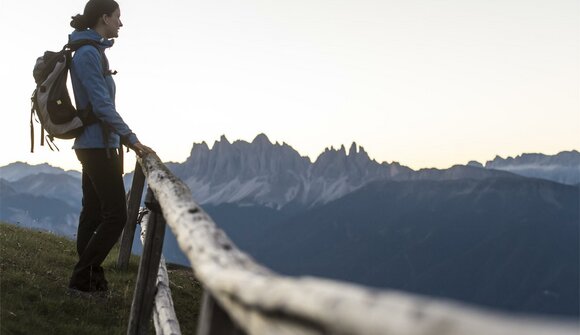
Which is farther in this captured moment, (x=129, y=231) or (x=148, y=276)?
(x=129, y=231)

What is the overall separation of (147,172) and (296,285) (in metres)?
4.93

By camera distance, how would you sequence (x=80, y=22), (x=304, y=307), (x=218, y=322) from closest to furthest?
(x=304, y=307)
(x=218, y=322)
(x=80, y=22)

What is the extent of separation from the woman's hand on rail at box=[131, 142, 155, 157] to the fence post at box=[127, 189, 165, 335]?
0.83 m

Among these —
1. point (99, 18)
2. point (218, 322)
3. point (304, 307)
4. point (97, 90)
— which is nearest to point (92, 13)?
point (99, 18)

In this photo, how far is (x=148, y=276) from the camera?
6.55 metres

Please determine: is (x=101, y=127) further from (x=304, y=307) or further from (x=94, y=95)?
(x=304, y=307)

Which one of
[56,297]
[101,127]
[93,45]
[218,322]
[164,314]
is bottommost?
[56,297]

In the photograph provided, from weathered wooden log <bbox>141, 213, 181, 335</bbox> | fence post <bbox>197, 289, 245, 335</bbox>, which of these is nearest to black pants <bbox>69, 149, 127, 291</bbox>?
weathered wooden log <bbox>141, 213, 181, 335</bbox>

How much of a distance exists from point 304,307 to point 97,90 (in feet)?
21.3

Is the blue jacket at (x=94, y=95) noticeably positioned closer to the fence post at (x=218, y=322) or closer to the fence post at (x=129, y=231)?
the fence post at (x=129, y=231)

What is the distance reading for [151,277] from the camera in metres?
6.55

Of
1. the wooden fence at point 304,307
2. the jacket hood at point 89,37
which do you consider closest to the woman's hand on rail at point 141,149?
the jacket hood at point 89,37

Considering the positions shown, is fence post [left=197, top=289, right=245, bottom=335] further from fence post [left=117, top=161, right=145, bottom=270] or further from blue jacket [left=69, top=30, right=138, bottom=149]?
fence post [left=117, top=161, right=145, bottom=270]

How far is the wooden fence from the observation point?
106 cm
